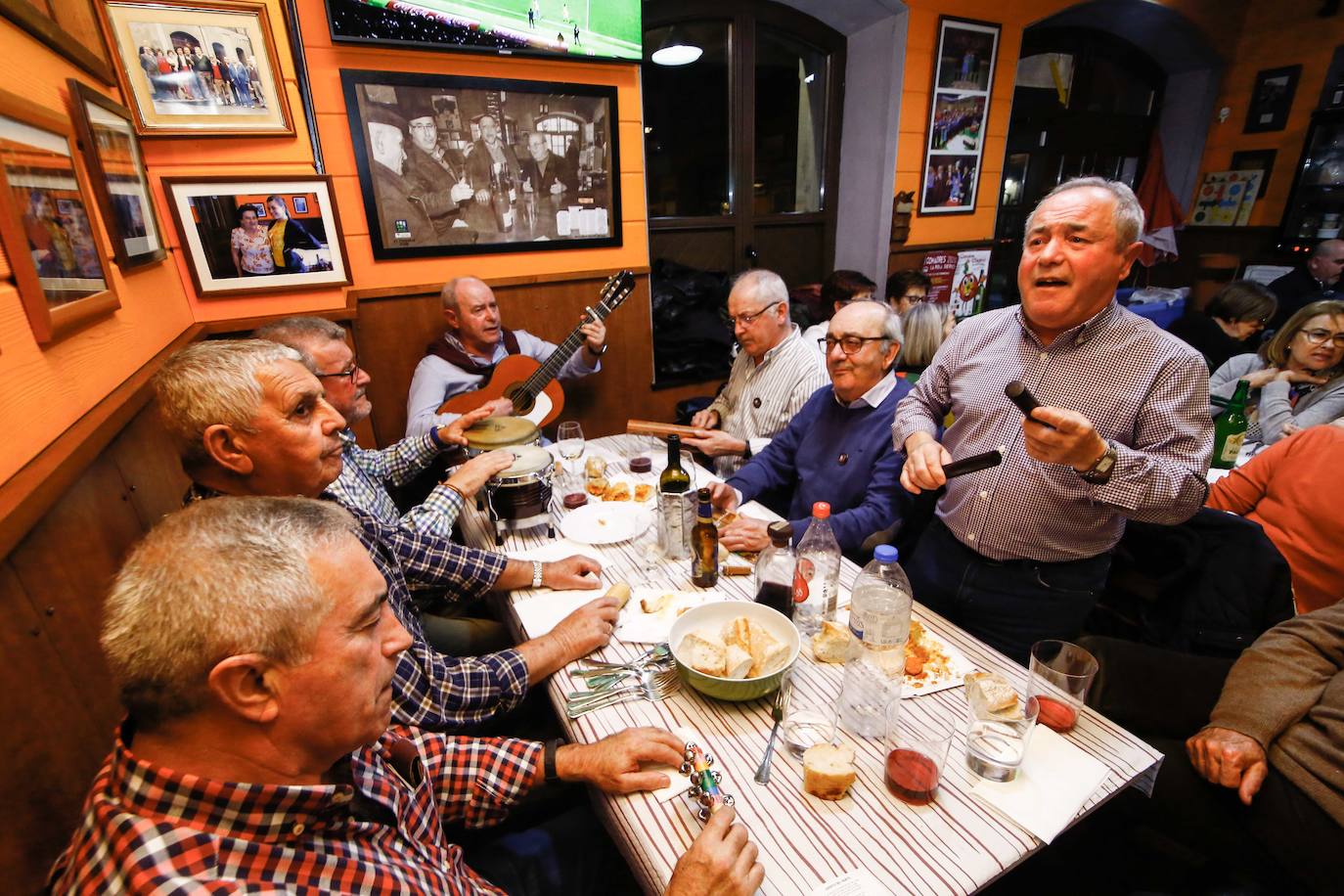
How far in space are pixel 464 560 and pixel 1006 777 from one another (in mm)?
1328

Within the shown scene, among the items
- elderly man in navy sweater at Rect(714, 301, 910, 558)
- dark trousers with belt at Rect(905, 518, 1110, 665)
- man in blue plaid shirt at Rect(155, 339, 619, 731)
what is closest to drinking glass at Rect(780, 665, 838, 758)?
man in blue plaid shirt at Rect(155, 339, 619, 731)

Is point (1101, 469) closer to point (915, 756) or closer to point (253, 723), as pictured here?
point (915, 756)

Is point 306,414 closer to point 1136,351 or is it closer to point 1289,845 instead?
point 1136,351

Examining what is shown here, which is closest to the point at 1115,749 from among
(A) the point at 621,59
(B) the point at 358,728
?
(B) the point at 358,728

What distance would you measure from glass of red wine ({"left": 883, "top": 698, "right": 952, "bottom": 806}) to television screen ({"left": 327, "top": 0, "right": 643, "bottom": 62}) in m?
3.53

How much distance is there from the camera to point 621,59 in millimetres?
3322

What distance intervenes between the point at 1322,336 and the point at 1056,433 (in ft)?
9.24

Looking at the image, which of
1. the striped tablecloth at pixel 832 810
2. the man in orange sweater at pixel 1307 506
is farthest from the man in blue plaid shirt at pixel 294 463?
the man in orange sweater at pixel 1307 506

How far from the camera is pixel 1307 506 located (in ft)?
6.08

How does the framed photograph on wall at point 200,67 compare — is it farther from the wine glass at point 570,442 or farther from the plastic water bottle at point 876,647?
the plastic water bottle at point 876,647

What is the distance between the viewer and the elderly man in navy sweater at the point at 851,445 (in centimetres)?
189

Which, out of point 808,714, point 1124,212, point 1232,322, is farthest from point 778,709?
point 1232,322

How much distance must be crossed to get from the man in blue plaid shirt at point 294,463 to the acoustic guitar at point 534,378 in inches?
68.3

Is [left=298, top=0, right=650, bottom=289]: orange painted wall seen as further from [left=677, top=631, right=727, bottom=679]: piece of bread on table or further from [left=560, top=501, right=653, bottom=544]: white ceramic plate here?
[left=677, top=631, right=727, bottom=679]: piece of bread on table
